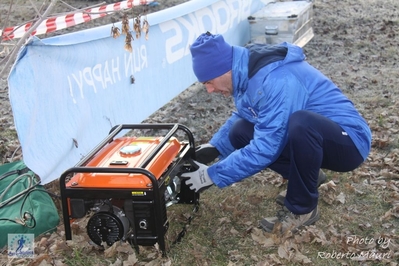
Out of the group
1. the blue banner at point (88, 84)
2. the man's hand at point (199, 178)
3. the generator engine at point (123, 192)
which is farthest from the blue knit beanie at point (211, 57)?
the blue banner at point (88, 84)

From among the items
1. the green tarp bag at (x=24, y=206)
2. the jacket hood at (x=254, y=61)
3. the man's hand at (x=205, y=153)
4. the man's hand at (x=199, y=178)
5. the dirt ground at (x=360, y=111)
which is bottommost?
the dirt ground at (x=360, y=111)

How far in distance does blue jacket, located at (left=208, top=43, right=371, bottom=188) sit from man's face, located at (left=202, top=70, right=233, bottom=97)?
40mm

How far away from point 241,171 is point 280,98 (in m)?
0.57

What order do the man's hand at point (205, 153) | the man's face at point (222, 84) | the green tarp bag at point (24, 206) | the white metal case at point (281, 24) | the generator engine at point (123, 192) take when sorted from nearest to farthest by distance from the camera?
1. the generator engine at point (123, 192)
2. the man's face at point (222, 84)
3. the green tarp bag at point (24, 206)
4. the man's hand at point (205, 153)
5. the white metal case at point (281, 24)

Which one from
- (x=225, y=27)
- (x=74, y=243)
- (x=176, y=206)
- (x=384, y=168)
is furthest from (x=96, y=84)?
(x=225, y=27)

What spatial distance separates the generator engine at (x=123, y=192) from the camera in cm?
315

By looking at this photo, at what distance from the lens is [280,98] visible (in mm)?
3420

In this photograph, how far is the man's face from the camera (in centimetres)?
355

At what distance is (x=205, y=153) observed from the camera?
4.16 m

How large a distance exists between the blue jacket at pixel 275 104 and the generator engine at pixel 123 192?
447 mm

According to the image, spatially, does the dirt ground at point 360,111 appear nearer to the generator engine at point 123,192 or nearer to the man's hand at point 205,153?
the generator engine at point 123,192

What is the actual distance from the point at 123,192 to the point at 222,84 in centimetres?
105

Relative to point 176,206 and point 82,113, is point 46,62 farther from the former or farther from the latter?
point 176,206

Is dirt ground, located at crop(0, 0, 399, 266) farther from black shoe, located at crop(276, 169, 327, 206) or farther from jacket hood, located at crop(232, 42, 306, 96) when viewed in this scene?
jacket hood, located at crop(232, 42, 306, 96)
